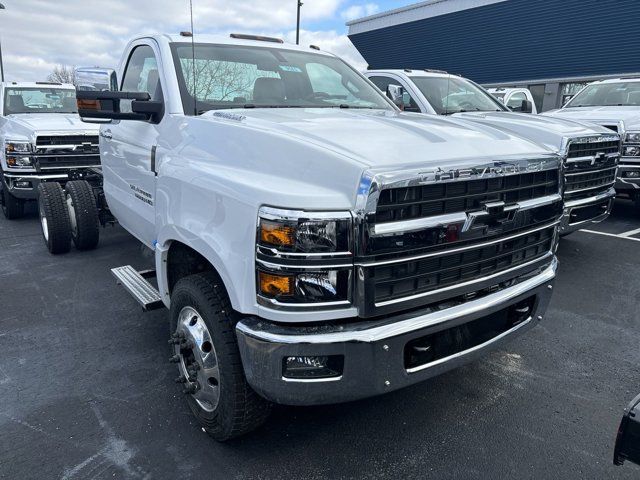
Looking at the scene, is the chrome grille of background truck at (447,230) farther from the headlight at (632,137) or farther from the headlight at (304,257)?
the headlight at (632,137)

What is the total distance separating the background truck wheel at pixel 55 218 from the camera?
5.67 m

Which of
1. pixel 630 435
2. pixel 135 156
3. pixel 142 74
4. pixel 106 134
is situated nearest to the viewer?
pixel 630 435

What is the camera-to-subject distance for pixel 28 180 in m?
7.13

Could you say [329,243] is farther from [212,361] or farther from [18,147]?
[18,147]

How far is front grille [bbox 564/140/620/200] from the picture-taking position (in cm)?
518

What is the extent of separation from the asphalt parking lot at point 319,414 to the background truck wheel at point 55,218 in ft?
4.76

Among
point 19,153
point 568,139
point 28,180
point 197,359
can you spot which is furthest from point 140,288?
point 19,153

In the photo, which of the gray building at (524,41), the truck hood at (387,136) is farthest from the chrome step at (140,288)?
the gray building at (524,41)

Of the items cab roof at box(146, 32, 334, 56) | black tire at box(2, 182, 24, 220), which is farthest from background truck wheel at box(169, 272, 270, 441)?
black tire at box(2, 182, 24, 220)

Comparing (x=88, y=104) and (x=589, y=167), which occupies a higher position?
(x=88, y=104)

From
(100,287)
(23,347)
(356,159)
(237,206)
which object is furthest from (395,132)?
(100,287)

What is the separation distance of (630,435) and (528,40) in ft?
89.0

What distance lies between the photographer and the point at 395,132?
2.55m

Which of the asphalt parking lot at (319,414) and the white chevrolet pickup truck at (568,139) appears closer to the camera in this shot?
the asphalt parking lot at (319,414)
